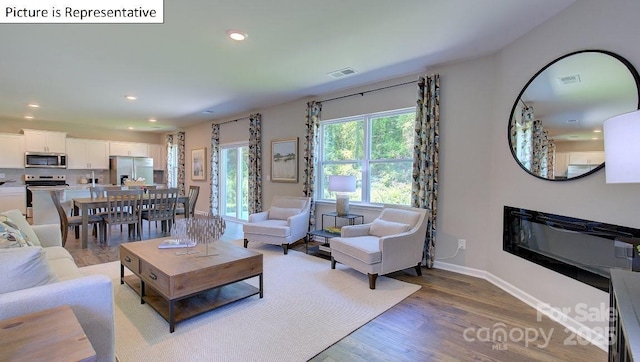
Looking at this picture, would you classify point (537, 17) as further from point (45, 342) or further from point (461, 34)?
point (45, 342)

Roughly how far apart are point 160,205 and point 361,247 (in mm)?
4035

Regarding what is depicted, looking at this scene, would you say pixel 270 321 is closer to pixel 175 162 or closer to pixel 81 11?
pixel 81 11

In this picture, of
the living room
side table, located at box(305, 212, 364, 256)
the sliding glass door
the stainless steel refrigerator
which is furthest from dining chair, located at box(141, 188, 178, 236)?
the stainless steel refrigerator

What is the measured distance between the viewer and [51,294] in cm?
140

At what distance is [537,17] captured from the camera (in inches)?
102

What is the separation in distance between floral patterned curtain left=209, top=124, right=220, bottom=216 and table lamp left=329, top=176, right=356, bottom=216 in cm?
420

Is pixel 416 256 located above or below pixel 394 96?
below

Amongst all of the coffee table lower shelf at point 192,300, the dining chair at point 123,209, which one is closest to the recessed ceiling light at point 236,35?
the coffee table lower shelf at point 192,300

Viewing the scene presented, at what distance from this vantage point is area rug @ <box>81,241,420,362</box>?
6.63ft

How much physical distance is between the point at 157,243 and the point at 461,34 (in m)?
3.82

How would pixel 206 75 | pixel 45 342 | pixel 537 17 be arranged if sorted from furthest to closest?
pixel 206 75, pixel 537 17, pixel 45 342

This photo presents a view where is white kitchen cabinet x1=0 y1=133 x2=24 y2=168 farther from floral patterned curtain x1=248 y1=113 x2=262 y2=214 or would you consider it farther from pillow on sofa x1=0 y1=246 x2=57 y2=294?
pillow on sofa x1=0 y1=246 x2=57 y2=294

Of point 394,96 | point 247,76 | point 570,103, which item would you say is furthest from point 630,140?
point 247,76

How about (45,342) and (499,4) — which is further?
Answer: (499,4)
